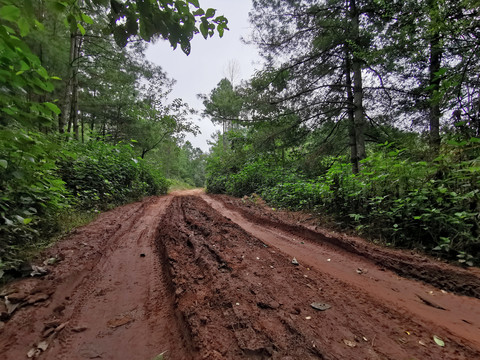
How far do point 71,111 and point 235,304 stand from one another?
10755mm

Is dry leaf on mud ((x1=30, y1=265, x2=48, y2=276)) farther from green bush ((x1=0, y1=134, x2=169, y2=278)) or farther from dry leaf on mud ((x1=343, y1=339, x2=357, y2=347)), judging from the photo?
dry leaf on mud ((x1=343, y1=339, x2=357, y2=347))

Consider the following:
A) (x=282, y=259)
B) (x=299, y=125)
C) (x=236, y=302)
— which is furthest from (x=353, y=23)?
(x=236, y=302)

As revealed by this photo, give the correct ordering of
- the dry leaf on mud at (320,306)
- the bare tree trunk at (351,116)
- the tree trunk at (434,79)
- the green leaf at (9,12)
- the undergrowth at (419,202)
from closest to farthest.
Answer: the green leaf at (9,12), the dry leaf on mud at (320,306), the undergrowth at (419,202), the tree trunk at (434,79), the bare tree trunk at (351,116)

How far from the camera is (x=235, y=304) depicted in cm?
166

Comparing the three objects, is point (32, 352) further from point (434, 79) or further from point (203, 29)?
point (434, 79)

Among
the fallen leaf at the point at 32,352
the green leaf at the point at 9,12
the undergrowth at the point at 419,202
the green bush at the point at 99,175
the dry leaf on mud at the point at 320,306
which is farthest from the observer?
the green bush at the point at 99,175

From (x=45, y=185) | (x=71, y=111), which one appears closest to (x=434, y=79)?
(x=45, y=185)

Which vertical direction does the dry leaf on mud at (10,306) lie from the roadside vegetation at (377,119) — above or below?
below

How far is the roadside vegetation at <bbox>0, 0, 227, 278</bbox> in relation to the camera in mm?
1468

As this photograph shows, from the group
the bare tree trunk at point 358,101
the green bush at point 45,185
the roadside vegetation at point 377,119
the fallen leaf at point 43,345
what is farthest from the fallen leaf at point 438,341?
the bare tree trunk at point 358,101

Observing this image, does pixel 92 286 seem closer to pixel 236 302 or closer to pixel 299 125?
pixel 236 302

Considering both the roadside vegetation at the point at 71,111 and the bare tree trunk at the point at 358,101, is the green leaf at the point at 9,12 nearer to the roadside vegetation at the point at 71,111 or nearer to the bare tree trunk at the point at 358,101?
the roadside vegetation at the point at 71,111

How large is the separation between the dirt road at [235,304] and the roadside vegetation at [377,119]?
2.91 feet

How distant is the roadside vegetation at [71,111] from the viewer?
1.47 metres
